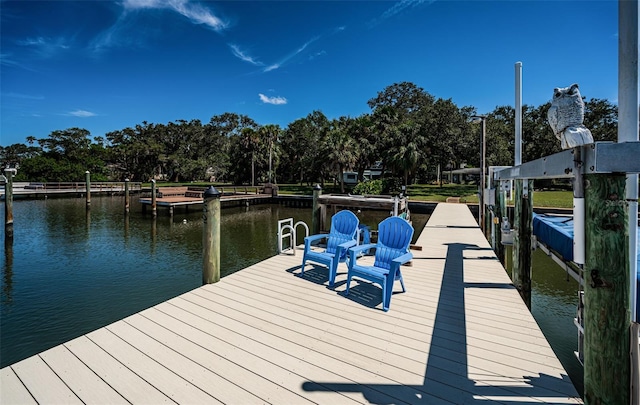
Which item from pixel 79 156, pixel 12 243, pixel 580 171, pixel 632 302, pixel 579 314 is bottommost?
pixel 12 243

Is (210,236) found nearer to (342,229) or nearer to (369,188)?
(342,229)

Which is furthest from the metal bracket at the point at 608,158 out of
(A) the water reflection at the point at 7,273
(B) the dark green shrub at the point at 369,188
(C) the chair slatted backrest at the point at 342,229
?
(B) the dark green shrub at the point at 369,188

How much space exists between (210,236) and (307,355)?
90.5 inches

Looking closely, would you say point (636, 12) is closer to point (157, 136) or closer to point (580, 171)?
point (580, 171)

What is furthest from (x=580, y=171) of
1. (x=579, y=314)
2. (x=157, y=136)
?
(x=157, y=136)

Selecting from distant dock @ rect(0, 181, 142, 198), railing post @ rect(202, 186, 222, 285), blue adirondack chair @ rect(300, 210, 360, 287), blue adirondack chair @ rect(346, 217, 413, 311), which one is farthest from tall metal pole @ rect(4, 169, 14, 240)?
distant dock @ rect(0, 181, 142, 198)

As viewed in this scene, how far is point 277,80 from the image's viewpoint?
2556 cm

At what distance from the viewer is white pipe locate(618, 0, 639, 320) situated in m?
1.51

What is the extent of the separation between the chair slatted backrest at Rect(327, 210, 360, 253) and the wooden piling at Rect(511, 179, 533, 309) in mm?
2355

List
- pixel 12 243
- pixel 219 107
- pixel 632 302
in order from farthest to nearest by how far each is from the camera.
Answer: pixel 219 107 → pixel 12 243 → pixel 632 302

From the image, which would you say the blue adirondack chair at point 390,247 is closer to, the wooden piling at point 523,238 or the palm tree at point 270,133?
the wooden piling at point 523,238

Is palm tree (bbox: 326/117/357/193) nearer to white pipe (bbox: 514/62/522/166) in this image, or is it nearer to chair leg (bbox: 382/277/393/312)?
white pipe (bbox: 514/62/522/166)

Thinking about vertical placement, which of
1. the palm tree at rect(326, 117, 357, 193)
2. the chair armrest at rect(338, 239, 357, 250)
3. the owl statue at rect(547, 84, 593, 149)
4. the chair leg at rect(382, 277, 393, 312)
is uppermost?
the palm tree at rect(326, 117, 357, 193)

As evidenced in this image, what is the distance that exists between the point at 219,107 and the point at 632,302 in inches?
1969
